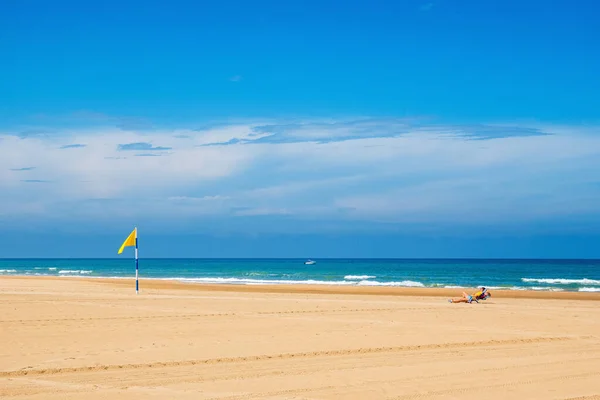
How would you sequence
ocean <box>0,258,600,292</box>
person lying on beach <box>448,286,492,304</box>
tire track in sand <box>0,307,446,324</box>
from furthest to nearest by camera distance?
1. ocean <box>0,258,600,292</box>
2. person lying on beach <box>448,286,492,304</box>
3. tire track in sand <box>0,307,446,324</box>

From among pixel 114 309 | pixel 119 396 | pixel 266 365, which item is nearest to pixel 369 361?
pixel 266 365

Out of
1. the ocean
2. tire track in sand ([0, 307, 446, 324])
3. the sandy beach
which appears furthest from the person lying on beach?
the ocean

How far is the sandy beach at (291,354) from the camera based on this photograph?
918 cm

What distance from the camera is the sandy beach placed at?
9180 mm

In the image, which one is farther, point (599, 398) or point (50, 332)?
point (50, 332)

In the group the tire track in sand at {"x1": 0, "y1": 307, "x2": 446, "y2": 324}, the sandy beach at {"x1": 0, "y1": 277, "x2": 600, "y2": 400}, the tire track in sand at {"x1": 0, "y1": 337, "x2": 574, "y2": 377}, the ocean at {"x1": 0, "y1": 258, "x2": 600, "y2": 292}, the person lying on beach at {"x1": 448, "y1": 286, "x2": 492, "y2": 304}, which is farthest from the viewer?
the ocean at {"x1": 0, "y1": 258, "x2": 600, "y2": 292}

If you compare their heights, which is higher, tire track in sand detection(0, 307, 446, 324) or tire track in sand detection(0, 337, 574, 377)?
tire track in sand detection(0, 307, 446, 324)

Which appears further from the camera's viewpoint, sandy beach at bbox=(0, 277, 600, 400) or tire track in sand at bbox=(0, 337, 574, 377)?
tire track in sand at bbox=(0, 337, 574, 377)

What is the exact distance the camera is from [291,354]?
12180 millimetres

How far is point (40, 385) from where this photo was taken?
30.5 ft

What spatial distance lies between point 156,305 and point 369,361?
40.2 feet

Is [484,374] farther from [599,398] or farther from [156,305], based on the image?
[156,305]

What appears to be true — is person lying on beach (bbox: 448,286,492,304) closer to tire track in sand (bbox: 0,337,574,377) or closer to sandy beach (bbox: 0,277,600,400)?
sandy beach (bbox: 0,277,600,400)

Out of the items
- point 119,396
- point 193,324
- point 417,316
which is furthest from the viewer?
point 417,316
